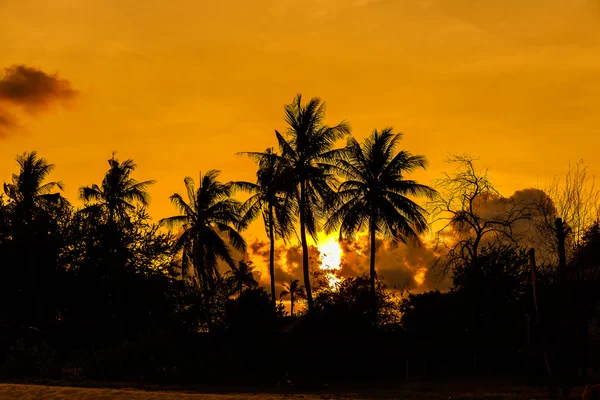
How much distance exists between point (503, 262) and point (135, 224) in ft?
78.7

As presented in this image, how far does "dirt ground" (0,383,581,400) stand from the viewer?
24.2 metres

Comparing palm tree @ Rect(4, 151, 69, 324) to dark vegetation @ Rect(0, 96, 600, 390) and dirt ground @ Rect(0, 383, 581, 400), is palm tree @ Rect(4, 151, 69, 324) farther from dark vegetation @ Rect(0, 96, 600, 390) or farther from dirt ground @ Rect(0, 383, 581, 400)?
dirt ground @ Rect(0, 383, 581, 400)

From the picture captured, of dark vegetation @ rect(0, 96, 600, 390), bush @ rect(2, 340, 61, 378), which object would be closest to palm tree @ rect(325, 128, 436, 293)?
dark vegetation @ rect(0, 96, 600, 390)

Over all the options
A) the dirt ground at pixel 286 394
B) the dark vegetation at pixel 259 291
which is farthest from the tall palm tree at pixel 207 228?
the dirt ground at pixel 286 394

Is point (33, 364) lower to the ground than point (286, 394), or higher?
higher

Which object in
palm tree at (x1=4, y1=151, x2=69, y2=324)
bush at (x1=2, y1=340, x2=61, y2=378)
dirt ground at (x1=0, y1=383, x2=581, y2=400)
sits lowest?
dirt ground at (x1=0, y1=383, x2=581, y2=400)

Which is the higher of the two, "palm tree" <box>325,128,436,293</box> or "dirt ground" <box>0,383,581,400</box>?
"palm tree" <box>325,128,436,293</box>

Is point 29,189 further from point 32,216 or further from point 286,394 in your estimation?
point 286,394

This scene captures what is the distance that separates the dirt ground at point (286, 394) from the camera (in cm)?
2425

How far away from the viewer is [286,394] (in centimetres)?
2612

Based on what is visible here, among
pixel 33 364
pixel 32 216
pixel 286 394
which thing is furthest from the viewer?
pixel 32 216

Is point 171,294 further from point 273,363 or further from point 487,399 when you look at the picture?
point 487,399

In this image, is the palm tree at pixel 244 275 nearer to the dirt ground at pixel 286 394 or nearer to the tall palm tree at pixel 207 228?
the tall palm tree at pixel 207 228


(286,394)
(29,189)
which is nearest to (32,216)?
(29,189)
